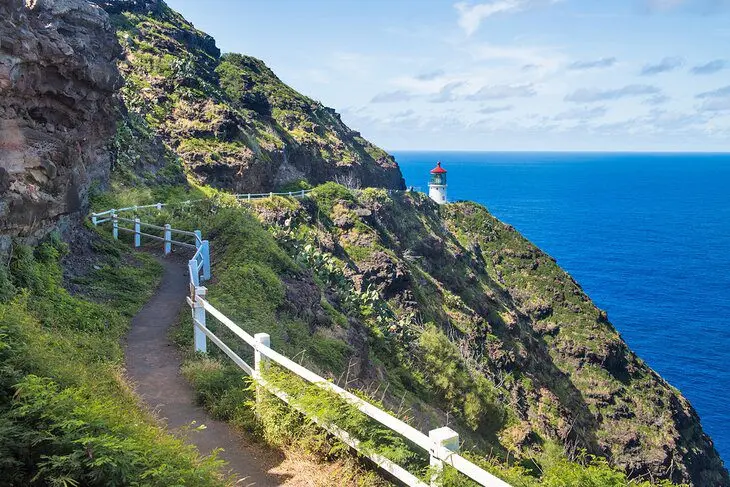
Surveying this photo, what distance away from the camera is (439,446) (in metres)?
5.65

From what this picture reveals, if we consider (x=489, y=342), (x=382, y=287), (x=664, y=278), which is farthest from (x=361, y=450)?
(x=664, y=278)

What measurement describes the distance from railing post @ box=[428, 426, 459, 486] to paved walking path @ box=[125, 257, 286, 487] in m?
2.13

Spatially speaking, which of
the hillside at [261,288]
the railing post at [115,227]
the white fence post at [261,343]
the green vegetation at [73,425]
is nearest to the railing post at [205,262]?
the hillside at [261,288]

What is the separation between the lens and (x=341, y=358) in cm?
1739

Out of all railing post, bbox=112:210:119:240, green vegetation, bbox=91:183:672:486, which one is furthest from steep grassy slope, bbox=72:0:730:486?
railing post, bbox=112:210:119:240

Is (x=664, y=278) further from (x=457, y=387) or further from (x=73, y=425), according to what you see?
(x=73, y=425)

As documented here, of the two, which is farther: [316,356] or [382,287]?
[382,287]

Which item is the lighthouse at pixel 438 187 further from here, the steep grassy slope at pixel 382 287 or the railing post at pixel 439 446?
the railing post at pixel 439 446

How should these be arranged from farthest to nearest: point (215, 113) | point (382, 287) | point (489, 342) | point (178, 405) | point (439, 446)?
point (215, 113), point (489, 342), point (382, 287), point (178, 405), point (439, 446)

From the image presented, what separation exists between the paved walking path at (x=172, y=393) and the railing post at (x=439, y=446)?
2.13 m

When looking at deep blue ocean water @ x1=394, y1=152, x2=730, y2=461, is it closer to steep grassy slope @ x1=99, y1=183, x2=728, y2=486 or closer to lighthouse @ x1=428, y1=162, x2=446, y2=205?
steep grassy slope @ x1=99, y1=183, x2=728, y2=486

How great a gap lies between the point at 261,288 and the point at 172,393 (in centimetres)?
770

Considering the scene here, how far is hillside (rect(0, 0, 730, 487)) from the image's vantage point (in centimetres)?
675

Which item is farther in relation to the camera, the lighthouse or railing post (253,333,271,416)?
the lighthouse
